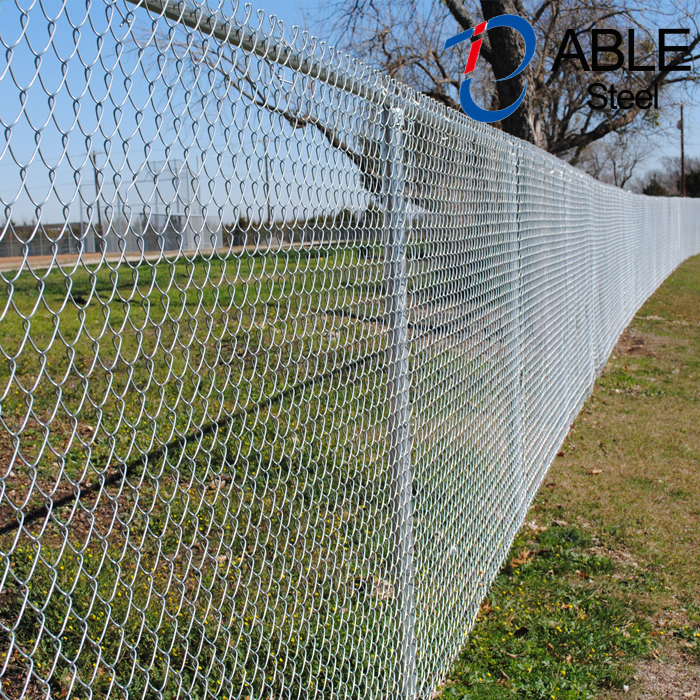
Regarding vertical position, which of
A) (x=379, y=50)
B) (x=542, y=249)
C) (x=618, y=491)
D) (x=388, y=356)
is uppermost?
(x=379, y=50)

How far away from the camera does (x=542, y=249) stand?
5953mm

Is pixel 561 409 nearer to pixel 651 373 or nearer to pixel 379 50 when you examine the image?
pixel 651 373

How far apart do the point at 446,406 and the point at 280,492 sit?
67.8 inches

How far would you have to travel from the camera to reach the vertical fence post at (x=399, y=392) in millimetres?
2818

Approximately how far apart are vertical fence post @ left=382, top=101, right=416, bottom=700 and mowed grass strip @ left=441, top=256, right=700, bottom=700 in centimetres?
59

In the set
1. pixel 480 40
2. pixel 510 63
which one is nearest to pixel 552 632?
pixel 480 40

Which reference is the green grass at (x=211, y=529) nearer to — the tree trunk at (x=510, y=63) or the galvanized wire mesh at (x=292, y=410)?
the galvanized wire mesh at (x=292, y=410)

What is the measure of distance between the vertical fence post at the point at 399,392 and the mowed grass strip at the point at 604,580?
1.94 feet

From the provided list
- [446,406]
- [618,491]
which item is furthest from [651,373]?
[446,406]

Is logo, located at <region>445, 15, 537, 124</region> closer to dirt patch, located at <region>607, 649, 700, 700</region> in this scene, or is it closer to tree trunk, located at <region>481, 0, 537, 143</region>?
tree trunk, located at <region>481, 0, 537, 143</region>

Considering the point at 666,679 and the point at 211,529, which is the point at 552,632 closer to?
the point at 666,679

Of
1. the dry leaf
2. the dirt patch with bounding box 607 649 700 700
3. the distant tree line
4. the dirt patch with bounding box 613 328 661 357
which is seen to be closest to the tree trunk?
the dirt patch with bounding box 613 328 661 357

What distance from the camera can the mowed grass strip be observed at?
3504 millimetres

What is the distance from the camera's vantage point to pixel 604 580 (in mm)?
4379
